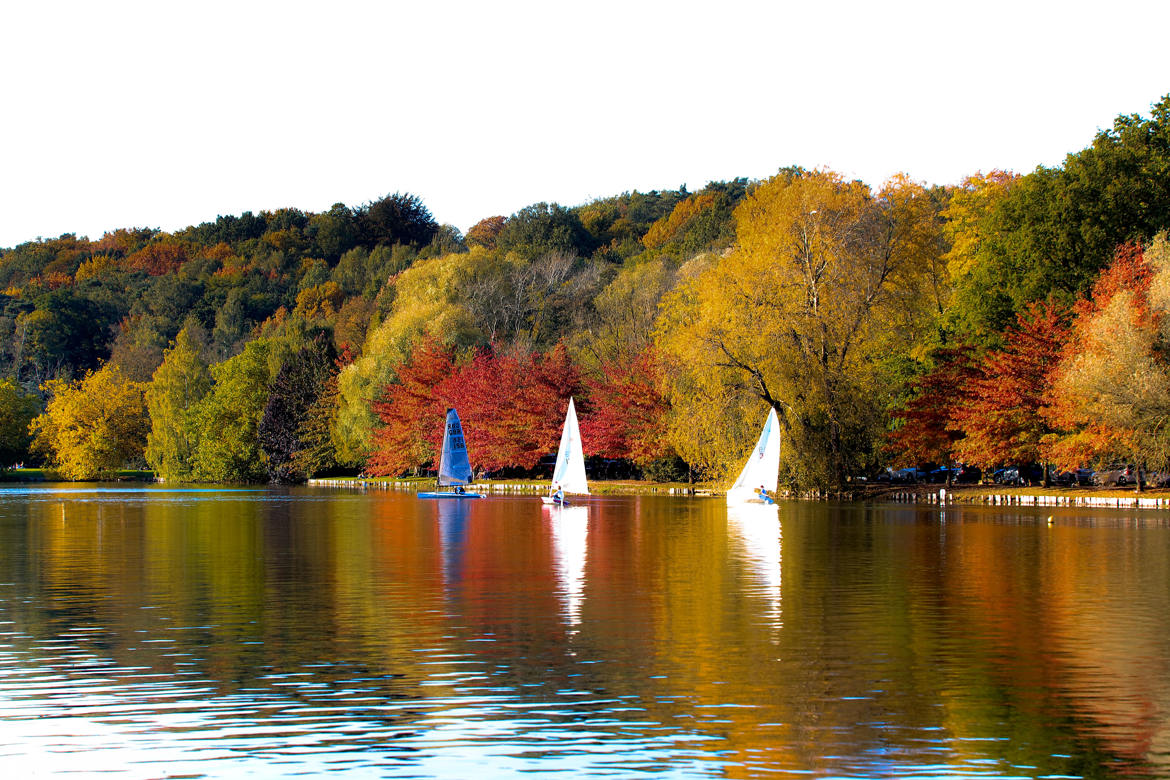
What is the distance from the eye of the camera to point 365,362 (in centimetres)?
8719

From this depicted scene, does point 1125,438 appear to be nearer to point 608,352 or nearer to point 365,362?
point 608,352

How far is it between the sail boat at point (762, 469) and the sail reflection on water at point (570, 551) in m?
6.47

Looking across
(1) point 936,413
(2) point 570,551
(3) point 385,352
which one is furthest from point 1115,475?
(3) point 385,352

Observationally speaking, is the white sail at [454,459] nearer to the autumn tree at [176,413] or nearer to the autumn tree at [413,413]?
the autumn tree at [413,413]

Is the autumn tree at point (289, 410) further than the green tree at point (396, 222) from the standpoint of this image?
No

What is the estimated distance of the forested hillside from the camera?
54844 millimetres

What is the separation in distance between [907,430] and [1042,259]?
35.2 ft

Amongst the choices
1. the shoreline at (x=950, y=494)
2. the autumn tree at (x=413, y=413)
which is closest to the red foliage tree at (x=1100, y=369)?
the shoreline at (x=950, y=494)

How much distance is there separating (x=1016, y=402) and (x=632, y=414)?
21.1 metres

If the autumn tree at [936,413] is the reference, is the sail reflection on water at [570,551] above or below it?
below

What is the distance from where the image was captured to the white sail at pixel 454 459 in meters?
65.9

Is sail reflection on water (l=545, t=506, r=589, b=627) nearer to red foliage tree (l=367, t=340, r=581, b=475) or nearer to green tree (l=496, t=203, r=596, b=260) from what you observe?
red foliage tree (l=367, t=340, r=581, b=475)

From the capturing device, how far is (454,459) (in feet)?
219

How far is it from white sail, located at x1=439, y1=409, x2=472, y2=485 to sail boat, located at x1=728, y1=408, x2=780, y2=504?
1865 cm
